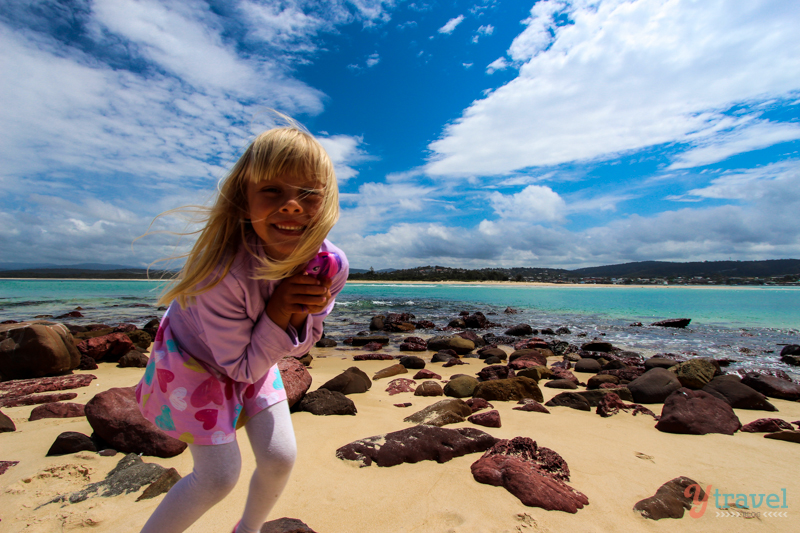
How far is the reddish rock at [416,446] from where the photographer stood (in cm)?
287

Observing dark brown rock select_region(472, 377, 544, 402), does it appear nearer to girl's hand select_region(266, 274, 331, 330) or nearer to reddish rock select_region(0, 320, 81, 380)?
girl's hand select_region(266, 274, 331, 330)

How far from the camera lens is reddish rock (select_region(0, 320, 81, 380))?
567 centimetres

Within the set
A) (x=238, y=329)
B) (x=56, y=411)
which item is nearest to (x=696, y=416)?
(x=238, y=329)

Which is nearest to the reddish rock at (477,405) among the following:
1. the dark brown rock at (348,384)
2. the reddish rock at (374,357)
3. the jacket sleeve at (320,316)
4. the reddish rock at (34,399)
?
the dark brown rock at (348,384)

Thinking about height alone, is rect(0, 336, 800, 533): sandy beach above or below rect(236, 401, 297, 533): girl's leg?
below

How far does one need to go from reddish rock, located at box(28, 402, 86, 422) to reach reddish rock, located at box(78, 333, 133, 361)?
3.96 metres

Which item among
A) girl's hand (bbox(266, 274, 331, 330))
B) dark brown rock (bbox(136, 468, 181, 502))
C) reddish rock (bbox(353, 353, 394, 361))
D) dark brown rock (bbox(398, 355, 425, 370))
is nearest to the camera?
girl's hand (bbox(266, 274, 331, 330))

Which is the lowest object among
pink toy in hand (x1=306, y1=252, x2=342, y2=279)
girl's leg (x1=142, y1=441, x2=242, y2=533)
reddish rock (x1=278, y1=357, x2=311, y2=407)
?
reddish rock (x1=278, y1=357, x2=311, y2=407)

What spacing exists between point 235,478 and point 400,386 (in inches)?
168

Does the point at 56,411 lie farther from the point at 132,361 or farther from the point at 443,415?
the point at 443,415

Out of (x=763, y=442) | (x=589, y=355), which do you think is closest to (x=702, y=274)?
(x=589, y=355)

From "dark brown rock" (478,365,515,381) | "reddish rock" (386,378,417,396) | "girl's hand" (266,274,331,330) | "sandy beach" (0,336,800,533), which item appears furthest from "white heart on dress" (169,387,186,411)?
"dark brown rock" (478,365,515,381)

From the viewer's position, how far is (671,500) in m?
2.36

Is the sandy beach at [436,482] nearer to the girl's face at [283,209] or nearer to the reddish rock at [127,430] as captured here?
the reddish rock at [127,430]
